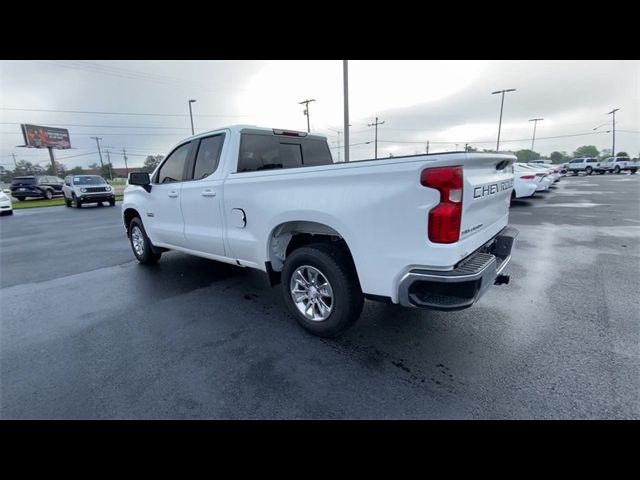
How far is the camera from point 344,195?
2605 mm

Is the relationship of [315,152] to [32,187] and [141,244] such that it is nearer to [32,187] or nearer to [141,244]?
[141,244]

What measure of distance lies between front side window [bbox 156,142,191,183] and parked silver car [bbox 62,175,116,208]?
17554 mm

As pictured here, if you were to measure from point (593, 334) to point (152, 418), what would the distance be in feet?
12.8

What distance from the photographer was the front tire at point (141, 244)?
5648mm

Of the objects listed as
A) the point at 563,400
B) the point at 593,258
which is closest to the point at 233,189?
the point at 563,400

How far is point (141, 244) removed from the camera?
19.2 ft

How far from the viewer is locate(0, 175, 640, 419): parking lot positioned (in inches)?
88.4

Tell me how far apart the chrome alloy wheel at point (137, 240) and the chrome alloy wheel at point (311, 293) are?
13.0ft

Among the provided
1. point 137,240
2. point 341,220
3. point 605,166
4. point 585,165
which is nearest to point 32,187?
point 137,240

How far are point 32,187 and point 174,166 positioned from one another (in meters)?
28.1

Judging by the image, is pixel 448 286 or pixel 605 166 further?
pixel 605 166

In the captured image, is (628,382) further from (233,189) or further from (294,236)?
(233,189)

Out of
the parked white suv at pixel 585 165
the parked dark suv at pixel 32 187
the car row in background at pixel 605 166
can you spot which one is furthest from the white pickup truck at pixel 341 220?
the car row in background at pixel 605 166

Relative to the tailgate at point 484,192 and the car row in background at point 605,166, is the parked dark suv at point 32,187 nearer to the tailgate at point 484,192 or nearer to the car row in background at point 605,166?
the tailgate at point 484,192
